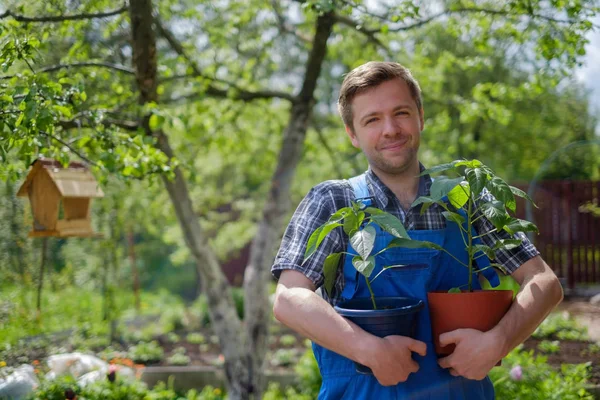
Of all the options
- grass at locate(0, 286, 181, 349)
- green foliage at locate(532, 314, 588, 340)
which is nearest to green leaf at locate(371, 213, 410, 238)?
grass at locate(0, 286, 181, 349)

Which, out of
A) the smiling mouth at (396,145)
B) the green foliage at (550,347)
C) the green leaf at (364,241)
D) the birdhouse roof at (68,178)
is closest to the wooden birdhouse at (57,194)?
the birdhouse roof at (68,178)

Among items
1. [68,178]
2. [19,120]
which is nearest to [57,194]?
[68,178]

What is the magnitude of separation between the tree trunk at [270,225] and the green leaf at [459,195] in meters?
2.97

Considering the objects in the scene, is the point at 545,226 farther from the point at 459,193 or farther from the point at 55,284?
the point at 459,193

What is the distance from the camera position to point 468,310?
1613 mm

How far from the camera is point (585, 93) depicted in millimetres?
14414

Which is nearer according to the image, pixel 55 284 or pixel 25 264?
pixel 25 264

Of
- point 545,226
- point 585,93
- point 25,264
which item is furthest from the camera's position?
point 585,93

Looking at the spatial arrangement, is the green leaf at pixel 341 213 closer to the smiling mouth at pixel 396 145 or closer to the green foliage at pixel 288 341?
the smiling mouth at pixel 396 145

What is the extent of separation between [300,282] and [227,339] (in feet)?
9.96

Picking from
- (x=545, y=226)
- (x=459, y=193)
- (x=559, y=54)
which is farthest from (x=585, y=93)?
(x=459, y=193)

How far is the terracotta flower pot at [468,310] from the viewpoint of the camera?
1.61 meters

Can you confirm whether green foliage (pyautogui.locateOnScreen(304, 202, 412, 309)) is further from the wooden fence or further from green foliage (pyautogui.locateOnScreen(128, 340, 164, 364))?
the wooden fence

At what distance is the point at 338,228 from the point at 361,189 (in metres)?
0.17
